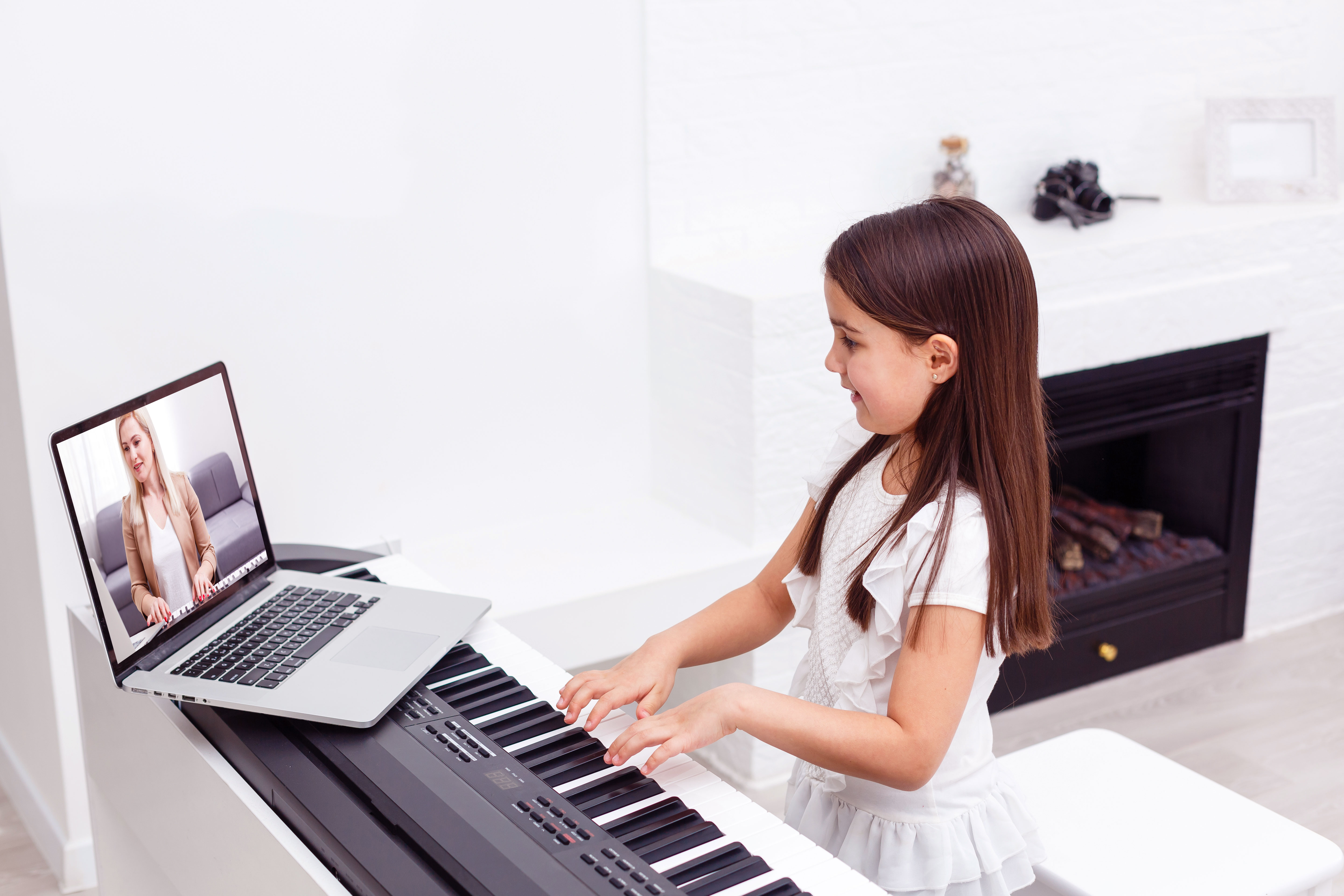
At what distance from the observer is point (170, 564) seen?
1.40m

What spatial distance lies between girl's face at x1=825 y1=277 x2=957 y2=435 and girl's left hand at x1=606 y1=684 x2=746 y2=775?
309 millimetres

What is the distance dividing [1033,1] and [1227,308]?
816 millimetres

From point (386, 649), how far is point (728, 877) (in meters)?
0.54

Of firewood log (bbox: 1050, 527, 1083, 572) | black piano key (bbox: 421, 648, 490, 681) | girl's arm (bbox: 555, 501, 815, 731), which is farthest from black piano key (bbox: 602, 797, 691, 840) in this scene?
firewood log (bbox: 1050, 527, 1083, 572)

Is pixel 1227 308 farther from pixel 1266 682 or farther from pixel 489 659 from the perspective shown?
pixel 489 659

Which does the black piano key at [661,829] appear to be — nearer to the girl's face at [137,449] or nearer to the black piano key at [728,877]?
the black piano key at [728,877]

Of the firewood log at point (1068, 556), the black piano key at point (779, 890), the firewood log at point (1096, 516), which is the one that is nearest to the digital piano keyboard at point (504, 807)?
the black piano key at point (779, 890)

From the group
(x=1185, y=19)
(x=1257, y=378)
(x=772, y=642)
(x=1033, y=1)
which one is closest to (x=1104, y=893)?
(x=772, y=642)

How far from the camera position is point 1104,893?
153cm

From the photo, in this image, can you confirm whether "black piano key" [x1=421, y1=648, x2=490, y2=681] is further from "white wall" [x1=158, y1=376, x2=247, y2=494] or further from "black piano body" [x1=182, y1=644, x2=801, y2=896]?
"white wall" [x1=158, y1=376, x2=247, y2=494]

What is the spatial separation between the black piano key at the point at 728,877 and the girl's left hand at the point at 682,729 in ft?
0.37

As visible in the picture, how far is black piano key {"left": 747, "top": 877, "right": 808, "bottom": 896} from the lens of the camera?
102 cm

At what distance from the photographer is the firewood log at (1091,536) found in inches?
121

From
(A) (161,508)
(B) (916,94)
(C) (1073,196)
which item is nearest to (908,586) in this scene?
(A) (161,508)
